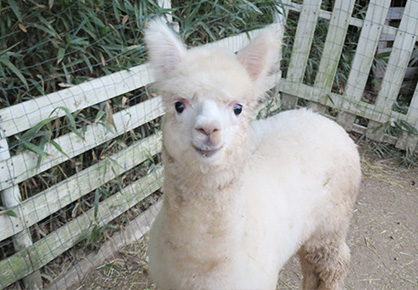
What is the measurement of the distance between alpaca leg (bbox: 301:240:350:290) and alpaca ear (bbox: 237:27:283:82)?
1.13 m

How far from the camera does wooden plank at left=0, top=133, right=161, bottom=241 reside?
2250 millimetres

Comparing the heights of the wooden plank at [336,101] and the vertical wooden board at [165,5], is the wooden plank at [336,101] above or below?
below

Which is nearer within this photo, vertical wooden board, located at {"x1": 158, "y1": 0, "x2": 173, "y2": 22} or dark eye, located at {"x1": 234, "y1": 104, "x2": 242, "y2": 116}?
dark eye, located at {"x1": 234, "y1": 104, "x2": 242, "y2": 116}

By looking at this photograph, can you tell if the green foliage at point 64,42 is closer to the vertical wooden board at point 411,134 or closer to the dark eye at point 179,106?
the dark eye at point 179,106

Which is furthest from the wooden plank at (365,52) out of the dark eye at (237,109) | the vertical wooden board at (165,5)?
the dark eye at (237,109)

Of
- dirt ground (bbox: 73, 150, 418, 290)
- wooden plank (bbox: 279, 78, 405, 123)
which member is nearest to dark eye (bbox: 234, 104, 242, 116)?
dirt ground (bbox: 73, 150, 418, 290)

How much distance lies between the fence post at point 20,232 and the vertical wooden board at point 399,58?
3.48 m

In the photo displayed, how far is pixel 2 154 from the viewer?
81.6 inches

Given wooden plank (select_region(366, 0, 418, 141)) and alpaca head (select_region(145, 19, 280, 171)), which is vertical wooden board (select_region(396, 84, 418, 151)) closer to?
wooden plank (select_region(366, 0, 418, 141))

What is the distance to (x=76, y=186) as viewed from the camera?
8.27 feet

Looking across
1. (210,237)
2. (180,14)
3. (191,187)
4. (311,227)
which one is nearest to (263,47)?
(191,187)

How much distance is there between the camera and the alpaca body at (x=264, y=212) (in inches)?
60.0

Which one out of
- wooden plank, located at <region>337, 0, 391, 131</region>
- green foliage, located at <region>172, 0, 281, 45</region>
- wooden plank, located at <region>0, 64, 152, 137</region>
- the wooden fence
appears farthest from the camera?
wooden plank, located at <region>337, 0, 391, 131</region>

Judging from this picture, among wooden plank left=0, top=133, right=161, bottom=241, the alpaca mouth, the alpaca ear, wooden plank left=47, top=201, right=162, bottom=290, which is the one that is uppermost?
the alpaca ear
